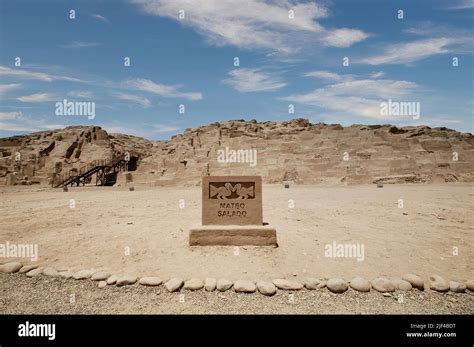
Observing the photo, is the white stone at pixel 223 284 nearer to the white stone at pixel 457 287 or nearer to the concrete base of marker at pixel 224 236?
the concrete base of marker at pixel 224 236

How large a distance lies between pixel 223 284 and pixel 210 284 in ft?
0.72

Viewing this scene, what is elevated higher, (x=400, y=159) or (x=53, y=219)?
(x=400, y=159)

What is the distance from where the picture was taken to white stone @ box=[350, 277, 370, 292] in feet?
15.4

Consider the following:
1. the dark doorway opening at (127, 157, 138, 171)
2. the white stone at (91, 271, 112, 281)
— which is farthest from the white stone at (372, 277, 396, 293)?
the dark doorway opening at (127, 157, 138, 171)

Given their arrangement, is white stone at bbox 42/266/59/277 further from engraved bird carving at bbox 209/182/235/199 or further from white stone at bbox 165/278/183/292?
engraved bird carving at bbox 209/182/235/199

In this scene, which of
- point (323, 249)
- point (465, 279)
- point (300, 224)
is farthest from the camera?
point (300, 224)

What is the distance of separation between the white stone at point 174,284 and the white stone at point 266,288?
133 cm

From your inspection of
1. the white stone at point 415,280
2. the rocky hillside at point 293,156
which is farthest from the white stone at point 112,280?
the rocky hillside at point 293,156

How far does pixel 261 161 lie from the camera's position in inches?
1171
